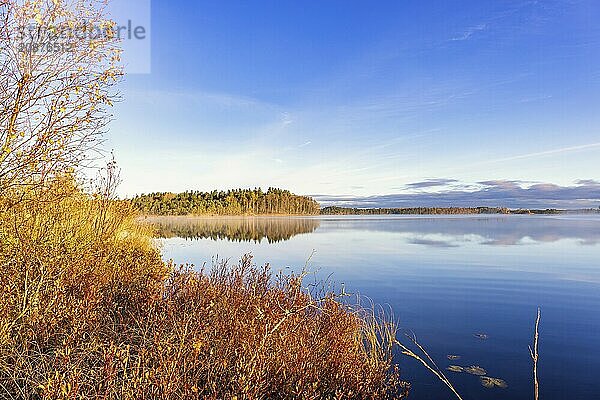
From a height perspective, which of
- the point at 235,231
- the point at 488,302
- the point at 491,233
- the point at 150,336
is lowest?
the point at 488,302

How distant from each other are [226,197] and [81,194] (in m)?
133

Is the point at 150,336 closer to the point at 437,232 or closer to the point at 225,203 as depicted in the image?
the point at 437,232

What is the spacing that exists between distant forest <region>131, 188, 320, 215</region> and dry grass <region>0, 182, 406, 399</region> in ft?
384

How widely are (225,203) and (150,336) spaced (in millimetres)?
136870

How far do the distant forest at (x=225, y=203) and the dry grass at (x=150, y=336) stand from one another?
117 meters

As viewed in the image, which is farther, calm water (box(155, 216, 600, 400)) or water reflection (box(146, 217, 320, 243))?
water reflection (box(146, 217, 320, 243))

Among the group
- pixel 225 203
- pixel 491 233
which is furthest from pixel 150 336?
pixel 225 203

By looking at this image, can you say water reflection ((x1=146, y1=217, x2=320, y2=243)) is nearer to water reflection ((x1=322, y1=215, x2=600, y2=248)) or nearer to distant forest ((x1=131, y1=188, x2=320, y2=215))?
water reflection ((x1=322, y1=215, x2=600, y2=248))

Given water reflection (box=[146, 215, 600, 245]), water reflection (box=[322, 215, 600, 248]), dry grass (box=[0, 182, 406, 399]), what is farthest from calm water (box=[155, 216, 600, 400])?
water reflection (box=[146, 215, 600, 245])

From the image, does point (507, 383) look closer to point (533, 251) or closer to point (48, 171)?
point (48, 171)

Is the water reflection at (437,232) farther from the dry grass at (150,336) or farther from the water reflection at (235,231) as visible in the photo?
the dry grass at (150,336)

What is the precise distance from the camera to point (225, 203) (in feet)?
463

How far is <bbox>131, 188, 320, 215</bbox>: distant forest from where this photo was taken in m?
134

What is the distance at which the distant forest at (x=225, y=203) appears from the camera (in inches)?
5285
